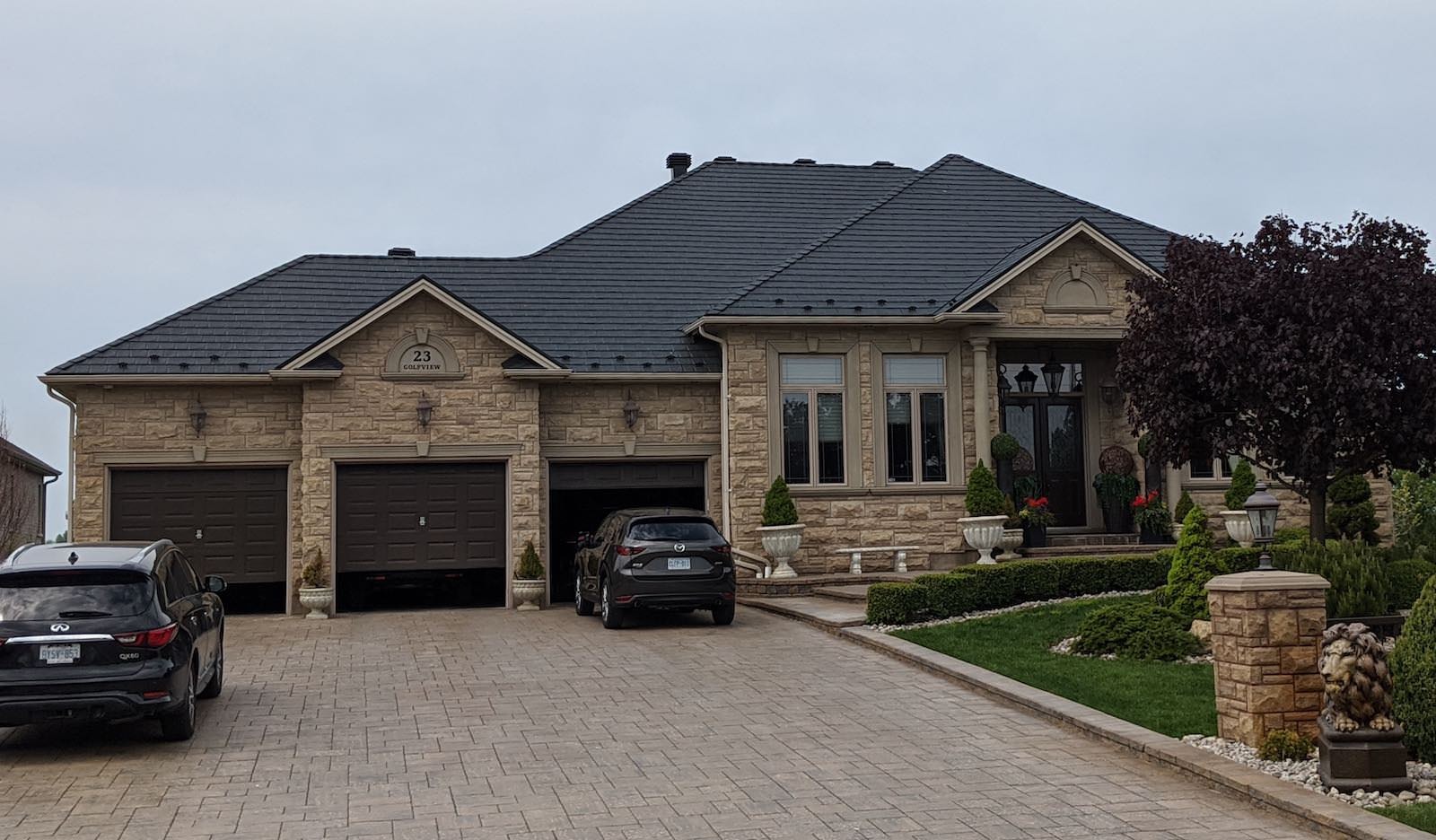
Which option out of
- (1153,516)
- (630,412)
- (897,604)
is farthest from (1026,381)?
(897,604)

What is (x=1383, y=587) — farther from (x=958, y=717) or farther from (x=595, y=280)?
(x=595, y=280)

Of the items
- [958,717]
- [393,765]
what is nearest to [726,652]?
[958,717]

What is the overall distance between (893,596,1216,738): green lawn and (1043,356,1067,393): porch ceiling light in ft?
23.2

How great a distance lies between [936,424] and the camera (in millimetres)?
21906

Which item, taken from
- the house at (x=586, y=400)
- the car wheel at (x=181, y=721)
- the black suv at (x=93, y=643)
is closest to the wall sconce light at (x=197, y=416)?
the house at (x=586, y=400)

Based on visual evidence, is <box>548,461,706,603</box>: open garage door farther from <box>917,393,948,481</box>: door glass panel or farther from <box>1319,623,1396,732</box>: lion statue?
<box>1319,623,1396,732</box>: lion statue

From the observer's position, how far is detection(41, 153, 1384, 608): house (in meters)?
20.4

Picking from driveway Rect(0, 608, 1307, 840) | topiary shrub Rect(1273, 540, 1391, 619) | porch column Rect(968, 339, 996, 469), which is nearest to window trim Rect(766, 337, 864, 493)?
porch column Rect(968, 339, 996, 469)

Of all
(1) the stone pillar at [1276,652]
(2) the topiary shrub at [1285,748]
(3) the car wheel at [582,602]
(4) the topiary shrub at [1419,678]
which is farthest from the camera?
(3) the car wheel at [582,602]

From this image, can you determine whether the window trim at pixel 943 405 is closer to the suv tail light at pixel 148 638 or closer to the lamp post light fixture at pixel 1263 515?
the lamp post light fixture at pixel 1263 515

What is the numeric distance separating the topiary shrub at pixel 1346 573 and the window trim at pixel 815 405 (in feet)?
27.5

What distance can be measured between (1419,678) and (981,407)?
13.5 metres

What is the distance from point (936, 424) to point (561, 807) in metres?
14.8

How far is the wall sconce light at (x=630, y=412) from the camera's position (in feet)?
71.0
